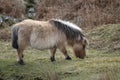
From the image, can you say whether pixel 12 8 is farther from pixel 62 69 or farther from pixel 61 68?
pixel 62 69

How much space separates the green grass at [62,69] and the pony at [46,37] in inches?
17.1

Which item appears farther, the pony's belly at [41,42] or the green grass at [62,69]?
the pony's belly at [41,42]

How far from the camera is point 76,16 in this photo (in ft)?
71.0

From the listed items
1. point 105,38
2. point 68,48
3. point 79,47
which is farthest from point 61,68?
point 105,38

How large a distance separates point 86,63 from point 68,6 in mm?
11445

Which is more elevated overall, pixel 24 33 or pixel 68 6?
pixel 24 33

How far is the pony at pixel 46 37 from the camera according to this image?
12.0 metres

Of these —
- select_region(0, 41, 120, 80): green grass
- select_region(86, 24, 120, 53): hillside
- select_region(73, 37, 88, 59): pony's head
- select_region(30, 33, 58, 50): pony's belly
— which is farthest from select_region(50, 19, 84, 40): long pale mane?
select_region(86, 24, 120, 53): hillside

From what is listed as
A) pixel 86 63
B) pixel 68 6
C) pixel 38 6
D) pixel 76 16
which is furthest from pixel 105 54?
pixel 38 6

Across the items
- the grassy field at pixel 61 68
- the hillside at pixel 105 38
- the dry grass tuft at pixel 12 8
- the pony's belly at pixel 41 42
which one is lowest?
the dry grass tuft at pixel 12 8

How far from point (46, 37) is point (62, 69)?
4.40ft

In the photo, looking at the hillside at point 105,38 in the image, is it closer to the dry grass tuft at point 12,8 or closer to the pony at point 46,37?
the pony at point 46,37

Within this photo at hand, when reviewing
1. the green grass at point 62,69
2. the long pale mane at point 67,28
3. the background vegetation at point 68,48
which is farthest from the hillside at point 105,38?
the long pale mane at point 67,28

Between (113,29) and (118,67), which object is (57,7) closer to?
(113,29)
